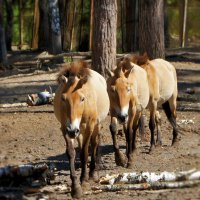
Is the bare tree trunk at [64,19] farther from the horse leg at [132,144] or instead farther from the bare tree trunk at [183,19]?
the horse leg at [132,144]

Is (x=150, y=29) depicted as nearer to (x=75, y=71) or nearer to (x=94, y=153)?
(x=94, y=153)

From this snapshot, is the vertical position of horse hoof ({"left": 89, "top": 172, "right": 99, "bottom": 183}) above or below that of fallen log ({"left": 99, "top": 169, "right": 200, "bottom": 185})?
below

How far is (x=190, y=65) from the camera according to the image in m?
22.2

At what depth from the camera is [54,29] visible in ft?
83.0

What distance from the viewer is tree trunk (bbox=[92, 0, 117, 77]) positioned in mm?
15711

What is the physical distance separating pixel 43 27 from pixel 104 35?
48.2ft

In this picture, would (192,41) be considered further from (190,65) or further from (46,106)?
(46,106)

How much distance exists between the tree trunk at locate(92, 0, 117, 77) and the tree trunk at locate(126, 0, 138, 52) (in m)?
9.73

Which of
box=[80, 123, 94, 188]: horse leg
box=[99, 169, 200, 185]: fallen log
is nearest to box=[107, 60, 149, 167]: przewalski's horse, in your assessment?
box=[80, 123, 94, 188]: horse leg

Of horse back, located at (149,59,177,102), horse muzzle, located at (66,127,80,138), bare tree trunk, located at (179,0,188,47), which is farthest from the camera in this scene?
Result: bare tree trunk, located at (179,0,188,47)

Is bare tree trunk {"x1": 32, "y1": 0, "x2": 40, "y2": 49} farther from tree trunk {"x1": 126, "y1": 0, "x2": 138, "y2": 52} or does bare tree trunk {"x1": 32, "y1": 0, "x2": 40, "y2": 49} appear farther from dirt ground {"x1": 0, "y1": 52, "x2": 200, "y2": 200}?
dirt ground {"x1": 0, "y1": 52, "x2": 200, "y2": 200}

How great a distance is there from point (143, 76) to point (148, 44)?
5.26 metres

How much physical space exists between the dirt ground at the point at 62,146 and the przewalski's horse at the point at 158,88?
45cm

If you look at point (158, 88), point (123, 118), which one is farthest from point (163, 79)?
point (123, 118)
